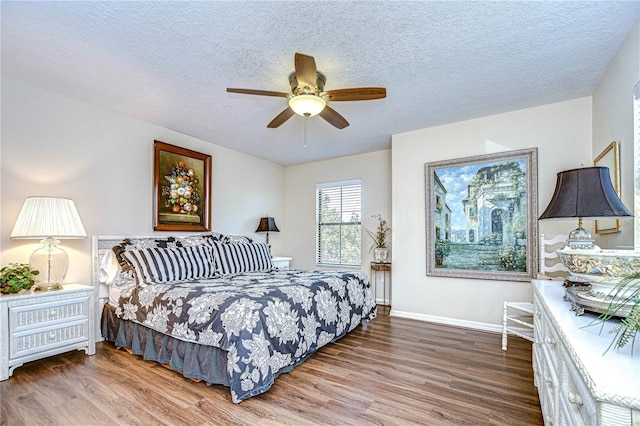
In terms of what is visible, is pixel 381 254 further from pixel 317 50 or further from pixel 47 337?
pixel 47 337

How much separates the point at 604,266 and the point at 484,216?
8.54 feet

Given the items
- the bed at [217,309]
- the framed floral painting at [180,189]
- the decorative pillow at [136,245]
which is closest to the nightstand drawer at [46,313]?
the bed at [217,309]

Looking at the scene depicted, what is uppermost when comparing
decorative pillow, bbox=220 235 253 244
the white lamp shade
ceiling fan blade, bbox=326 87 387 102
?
ceiling fan blade, bbox=326 87 387 102

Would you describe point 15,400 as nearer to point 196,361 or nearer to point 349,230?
point 196,361

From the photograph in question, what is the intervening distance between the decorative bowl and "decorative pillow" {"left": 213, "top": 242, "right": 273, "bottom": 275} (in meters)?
3.39

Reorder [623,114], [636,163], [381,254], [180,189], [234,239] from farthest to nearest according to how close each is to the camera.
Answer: [381,254] < [234,239] < [180,189] < [623,114] < [636,163]

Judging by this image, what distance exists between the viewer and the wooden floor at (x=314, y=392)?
197 centimetres

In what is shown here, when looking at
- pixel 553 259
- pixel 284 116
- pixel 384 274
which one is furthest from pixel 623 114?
pixel 384 274

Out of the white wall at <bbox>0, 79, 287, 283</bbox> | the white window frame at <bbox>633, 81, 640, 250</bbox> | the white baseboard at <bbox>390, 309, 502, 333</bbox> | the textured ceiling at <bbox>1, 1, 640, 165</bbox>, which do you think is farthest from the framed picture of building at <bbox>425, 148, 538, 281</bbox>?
the white wall at <bbox>0, 79, 287, 283</bbox>

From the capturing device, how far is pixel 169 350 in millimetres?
2666

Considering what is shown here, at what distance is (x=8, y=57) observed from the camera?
2.50m

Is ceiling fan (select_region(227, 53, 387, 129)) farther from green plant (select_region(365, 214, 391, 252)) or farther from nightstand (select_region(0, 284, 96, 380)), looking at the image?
green plant (select_region(365, 214, 391, 252))

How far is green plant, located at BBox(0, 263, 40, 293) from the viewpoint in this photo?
102 inches

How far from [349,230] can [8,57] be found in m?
4.66
